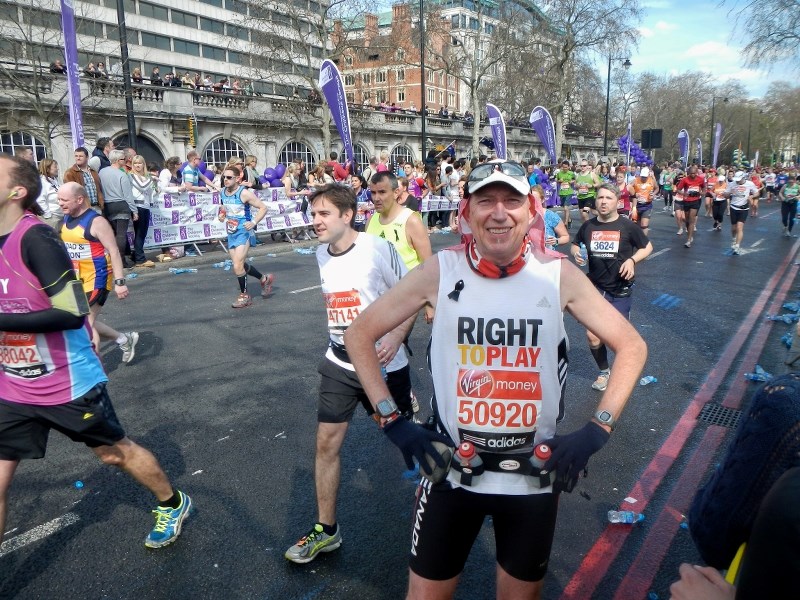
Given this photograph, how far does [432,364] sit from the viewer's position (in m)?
2.11

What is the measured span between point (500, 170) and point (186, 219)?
12.8 m

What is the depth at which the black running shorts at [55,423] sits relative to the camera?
2.83 meters

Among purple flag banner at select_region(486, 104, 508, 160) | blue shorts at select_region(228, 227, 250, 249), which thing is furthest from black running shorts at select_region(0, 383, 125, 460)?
purple flag banner at select_region(486, 104, 508, 160)

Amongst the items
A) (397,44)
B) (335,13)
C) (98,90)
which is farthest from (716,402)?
(397,44)

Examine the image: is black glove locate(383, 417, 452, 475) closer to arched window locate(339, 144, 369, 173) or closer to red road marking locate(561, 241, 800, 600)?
red road marking locate(561, 241, 800, 600)

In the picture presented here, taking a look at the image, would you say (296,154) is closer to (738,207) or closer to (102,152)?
(102,152)

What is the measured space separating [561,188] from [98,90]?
1944 cm

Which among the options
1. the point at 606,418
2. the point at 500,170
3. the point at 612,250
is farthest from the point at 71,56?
the point at 606,418

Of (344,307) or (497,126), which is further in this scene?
(497,126)

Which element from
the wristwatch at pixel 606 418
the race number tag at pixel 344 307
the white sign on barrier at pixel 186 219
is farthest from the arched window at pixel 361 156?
the wristwatch at pixel 606 418

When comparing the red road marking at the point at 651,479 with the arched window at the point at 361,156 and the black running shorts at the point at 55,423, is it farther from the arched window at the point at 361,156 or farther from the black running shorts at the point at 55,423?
the arched window at the point at 361,156

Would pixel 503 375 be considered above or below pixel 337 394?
above

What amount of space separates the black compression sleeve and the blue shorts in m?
6.26

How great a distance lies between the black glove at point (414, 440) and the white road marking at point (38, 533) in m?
2.58
